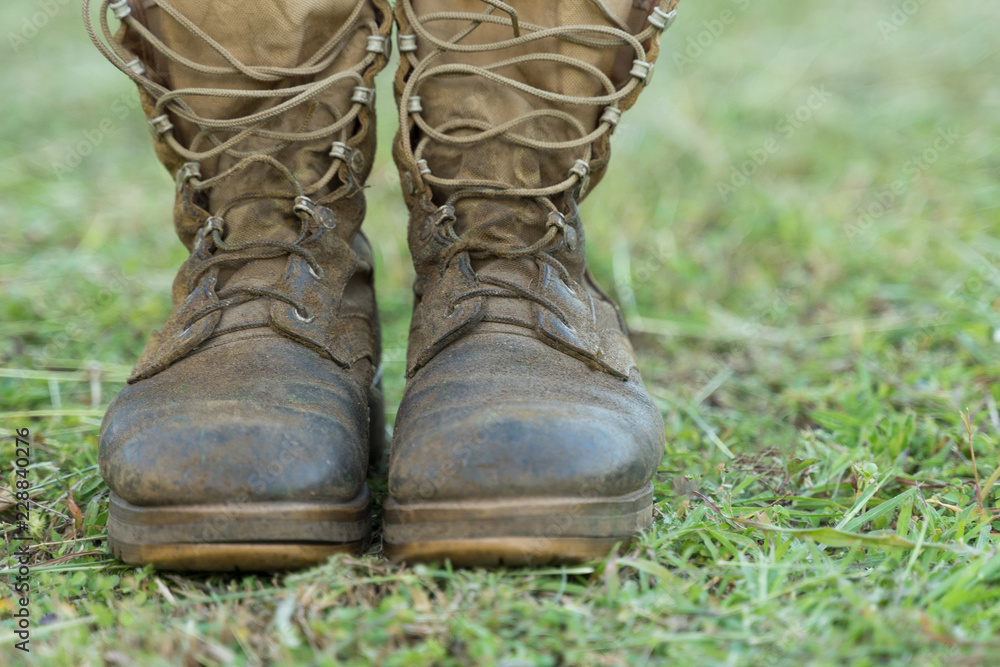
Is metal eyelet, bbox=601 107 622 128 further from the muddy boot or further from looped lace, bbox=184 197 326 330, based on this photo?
looped lace, bbox=184 197 326 330

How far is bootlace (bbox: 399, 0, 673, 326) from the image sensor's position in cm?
134

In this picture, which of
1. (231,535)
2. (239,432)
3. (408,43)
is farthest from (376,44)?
(231,535)

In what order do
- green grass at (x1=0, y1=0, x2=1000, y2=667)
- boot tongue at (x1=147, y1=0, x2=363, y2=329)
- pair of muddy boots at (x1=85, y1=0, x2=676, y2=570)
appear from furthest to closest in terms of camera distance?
boot tongue at (x1=147, y1=0, x2=363, y2=329)
pair of muddy boots at (x1=85, y1=0, x2=676, y2=570)
green grass at (x1=0, y1=0, x2=1000, y2=667)

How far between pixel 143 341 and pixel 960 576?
184cm

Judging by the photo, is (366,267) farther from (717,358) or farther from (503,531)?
(717,358)

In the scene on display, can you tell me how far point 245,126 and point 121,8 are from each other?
0.84 feet

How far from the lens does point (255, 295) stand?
1.35 metres

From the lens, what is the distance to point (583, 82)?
53.9 inches

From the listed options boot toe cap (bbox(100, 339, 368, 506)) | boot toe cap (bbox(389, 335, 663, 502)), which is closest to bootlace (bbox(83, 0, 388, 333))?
boot toe cap (bbox(100, 339, 368, 506))

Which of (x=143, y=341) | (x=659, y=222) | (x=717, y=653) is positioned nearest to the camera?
(x=717, y=653)

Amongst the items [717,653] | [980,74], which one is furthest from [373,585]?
[980,74]

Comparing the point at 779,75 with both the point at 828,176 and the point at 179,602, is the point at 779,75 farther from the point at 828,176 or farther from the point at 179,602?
the point at 179,602

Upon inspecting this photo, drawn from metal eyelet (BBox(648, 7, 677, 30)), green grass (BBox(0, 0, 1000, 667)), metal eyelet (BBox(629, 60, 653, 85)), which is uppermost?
metal eyelet (BBox(648, 7, 677, 30))

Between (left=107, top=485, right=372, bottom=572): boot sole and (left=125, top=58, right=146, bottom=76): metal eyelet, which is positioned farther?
(left=125, top=58, right=146, bottom=76): metal eyelet
